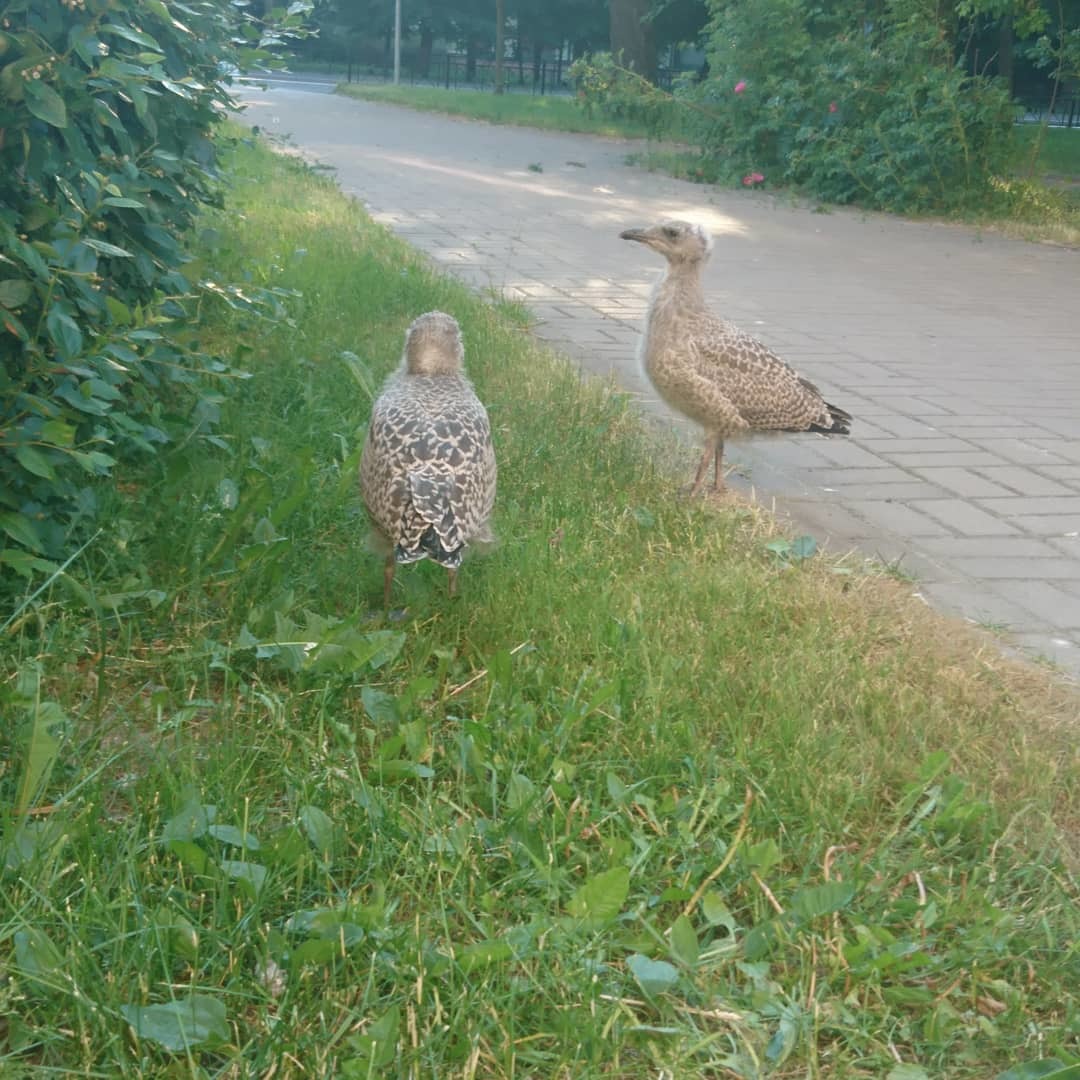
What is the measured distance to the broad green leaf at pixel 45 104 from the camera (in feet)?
11.0

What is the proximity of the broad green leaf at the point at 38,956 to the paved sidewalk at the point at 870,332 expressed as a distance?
347cm

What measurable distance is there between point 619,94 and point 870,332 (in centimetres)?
1699

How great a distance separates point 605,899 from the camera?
288 cm

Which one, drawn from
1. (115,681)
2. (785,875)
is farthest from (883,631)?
(115,681)

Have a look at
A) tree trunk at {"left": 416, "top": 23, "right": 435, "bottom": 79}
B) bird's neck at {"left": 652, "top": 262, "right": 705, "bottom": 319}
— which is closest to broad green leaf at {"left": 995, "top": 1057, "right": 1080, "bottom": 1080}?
bird's neck at {"left": 652, "top": 262, "right": 705, "bottom": 319}

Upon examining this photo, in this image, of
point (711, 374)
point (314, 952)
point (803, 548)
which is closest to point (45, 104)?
point (314, 952)

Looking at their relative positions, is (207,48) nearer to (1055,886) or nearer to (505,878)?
(505,878)

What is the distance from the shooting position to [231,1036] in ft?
8.38

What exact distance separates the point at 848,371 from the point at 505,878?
258 inches

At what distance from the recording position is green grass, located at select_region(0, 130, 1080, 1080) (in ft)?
8.54

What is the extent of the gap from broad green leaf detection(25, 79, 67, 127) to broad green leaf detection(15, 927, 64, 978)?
6.57ft

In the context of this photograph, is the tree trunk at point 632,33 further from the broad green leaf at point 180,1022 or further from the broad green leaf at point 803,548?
the broad green leaf at point 180,1022

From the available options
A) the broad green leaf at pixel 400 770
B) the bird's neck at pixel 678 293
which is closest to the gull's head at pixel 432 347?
the bird's neck at pixel 678 293

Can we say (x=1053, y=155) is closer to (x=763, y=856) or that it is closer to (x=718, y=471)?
(x=718, y=471)
